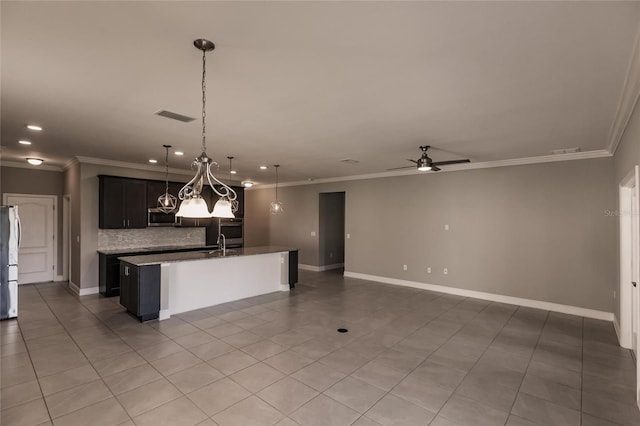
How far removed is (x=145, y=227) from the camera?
6.88 m

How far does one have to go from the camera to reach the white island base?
5.02 m

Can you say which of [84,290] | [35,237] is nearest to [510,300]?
[84,290]

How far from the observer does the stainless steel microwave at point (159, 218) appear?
693cm

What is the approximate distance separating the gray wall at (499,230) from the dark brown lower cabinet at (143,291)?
4.89 meters

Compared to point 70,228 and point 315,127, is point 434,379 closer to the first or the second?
point 315,127

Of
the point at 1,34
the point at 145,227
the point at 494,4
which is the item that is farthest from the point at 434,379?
the point at 145,227

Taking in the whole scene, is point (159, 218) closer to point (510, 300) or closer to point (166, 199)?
point (166, 199)

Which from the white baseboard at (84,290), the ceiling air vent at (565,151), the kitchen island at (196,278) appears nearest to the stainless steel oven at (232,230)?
the kitchen island at (196,278)

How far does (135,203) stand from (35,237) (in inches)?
107

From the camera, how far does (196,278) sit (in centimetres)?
535

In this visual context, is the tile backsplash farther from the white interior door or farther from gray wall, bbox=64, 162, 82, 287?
the white interior door

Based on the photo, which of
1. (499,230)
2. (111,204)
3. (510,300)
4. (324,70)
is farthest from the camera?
(111,204)

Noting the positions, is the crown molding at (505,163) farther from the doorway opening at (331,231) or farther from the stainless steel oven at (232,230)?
the stainless steel oven at (232,230)

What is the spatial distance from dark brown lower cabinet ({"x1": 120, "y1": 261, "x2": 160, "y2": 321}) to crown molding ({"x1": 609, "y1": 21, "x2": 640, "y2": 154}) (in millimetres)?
5700
